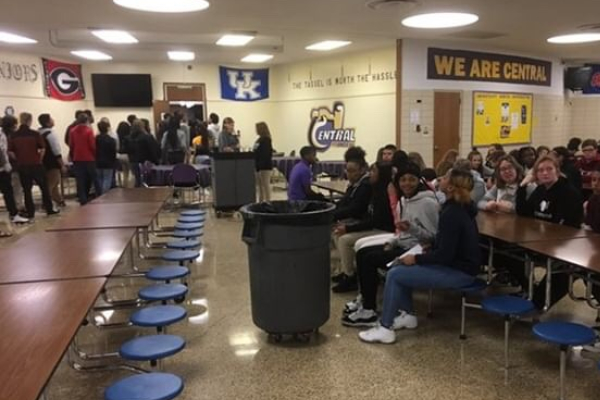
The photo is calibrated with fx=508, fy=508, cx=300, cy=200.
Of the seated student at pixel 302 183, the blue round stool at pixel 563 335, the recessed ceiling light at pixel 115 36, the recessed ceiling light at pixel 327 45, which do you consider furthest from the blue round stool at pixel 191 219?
the recessed ceiling light at pixel 327 45

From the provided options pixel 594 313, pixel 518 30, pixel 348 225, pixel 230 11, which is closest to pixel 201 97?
pixel 230 11

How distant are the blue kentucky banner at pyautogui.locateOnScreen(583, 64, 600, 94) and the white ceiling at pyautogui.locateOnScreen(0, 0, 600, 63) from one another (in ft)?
10.4

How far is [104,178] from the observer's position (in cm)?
855

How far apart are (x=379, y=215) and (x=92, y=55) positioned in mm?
8719

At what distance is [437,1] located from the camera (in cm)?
576

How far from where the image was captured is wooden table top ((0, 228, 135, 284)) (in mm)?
2666

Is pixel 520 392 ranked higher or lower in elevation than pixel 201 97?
lower

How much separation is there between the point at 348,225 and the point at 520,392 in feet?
6.47

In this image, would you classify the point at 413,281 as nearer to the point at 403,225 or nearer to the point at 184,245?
the point at 403,225

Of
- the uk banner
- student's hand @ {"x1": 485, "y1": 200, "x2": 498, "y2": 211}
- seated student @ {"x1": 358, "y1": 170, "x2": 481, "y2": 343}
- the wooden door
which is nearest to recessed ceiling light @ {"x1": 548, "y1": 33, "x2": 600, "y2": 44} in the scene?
the wooden door

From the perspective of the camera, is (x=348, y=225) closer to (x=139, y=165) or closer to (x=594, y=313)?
(x=594, y=313)

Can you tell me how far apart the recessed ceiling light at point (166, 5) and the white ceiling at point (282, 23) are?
138 mm

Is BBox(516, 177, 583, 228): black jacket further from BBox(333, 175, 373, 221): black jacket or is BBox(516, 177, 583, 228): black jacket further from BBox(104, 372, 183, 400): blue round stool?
BBox(104, 372, 183, 400): blue round stool

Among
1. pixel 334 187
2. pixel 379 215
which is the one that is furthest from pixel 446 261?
pixel 334 187
